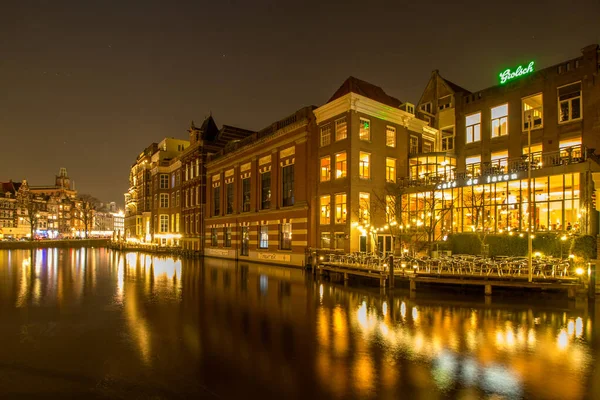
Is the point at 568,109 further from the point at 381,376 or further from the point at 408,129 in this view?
the point at 381,376

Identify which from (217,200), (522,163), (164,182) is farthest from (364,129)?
(164,182)

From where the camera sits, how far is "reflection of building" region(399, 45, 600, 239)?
22969 mm

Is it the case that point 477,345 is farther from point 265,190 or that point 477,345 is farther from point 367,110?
point 265,190

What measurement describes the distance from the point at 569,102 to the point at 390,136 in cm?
1288

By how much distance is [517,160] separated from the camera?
27.2 metres

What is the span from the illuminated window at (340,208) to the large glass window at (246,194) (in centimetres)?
1462

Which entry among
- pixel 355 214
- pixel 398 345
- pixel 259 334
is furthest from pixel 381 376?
pixel 355 214

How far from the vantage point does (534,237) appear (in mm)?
22359

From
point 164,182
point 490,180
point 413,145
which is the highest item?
point 413,145

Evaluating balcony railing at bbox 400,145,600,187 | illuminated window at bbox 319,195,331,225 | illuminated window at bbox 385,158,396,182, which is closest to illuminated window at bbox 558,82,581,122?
balcony railing at bbox 400,145,600,187

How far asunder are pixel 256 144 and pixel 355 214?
15.7 m

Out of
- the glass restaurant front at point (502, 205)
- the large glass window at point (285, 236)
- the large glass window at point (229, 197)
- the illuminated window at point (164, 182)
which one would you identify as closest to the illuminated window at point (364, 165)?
the glass restaurant front at point (502, 205)

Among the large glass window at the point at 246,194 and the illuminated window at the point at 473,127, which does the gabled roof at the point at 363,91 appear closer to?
the illuminated window at the point at 473,127

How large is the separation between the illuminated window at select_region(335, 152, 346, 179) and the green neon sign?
1476cm
